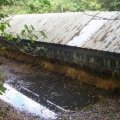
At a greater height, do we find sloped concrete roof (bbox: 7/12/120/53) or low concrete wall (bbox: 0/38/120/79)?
sloped concrete roof (bbox: 7/12/120/53)

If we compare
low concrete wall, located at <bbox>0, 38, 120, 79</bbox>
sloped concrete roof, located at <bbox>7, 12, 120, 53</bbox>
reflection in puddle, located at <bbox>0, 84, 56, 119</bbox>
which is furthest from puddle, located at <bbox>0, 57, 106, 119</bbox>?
sloped concrete roof, located at <bbox>7, 12, 120, 53</bbox>

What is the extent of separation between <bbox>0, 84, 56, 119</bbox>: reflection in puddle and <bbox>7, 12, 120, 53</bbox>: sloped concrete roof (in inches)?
192

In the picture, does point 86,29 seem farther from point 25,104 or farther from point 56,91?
point 25,104

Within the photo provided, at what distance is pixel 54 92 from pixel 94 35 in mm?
4592

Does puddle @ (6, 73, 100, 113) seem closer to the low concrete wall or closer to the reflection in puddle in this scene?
the reflection in puddle

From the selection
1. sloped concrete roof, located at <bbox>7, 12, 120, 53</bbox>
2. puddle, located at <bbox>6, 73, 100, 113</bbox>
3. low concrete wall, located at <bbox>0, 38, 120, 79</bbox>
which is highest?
sloped concrete roof, located at <bbox>7, 12, 120, 53</bbox>

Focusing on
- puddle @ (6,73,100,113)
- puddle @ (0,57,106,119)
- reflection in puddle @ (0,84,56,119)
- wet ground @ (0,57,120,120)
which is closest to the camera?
wet ground @ (0,57,120,120)

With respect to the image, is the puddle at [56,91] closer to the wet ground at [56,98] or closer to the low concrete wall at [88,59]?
the wet ground at [56,98]

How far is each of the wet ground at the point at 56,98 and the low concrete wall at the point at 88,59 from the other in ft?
3.48

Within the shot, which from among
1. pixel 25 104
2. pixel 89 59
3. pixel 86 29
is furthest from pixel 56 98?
pixel 86 29

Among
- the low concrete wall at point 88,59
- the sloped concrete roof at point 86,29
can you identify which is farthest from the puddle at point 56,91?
the sloped concrete roof at point 86,29

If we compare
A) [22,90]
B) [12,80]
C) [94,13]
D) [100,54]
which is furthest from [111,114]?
[94,13]

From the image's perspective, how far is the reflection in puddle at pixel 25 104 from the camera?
12.8 m

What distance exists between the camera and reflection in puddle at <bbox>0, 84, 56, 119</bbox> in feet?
42.1
